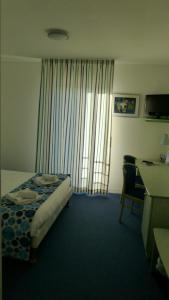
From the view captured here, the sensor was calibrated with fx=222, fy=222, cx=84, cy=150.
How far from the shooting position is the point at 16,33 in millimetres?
2951

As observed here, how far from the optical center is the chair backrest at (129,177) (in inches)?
123

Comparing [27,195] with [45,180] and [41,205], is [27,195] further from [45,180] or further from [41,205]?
[45,180]

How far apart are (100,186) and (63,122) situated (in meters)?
1.44

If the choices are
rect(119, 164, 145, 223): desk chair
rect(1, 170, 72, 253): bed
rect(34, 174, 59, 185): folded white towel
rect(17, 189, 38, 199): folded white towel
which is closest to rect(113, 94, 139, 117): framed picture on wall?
rect(119, 164, 145, 223): desk chair

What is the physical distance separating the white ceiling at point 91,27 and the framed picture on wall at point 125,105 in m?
0.71

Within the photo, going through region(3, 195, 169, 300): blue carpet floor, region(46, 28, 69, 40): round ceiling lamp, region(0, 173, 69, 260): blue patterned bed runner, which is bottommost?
region(3, 195, 169, 300): blue carpet floor

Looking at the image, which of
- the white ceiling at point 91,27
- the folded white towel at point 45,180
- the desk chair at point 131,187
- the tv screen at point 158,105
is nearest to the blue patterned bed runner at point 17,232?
the folded white towel at point 45,180

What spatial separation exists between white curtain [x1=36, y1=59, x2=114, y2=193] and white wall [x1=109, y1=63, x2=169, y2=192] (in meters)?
0.23

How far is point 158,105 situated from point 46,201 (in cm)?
270

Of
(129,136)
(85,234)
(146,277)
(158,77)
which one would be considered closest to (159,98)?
(158,77)

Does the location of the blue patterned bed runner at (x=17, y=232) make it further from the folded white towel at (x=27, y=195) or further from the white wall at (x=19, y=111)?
the white wall at (x=19, y=111)

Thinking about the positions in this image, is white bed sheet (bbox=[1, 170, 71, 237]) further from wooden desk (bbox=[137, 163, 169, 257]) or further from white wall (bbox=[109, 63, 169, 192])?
white wall (bbox=[109, 63, 169, 192])

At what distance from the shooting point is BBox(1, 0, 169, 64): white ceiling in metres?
2.12

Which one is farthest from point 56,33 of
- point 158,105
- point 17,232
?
point 17,232
